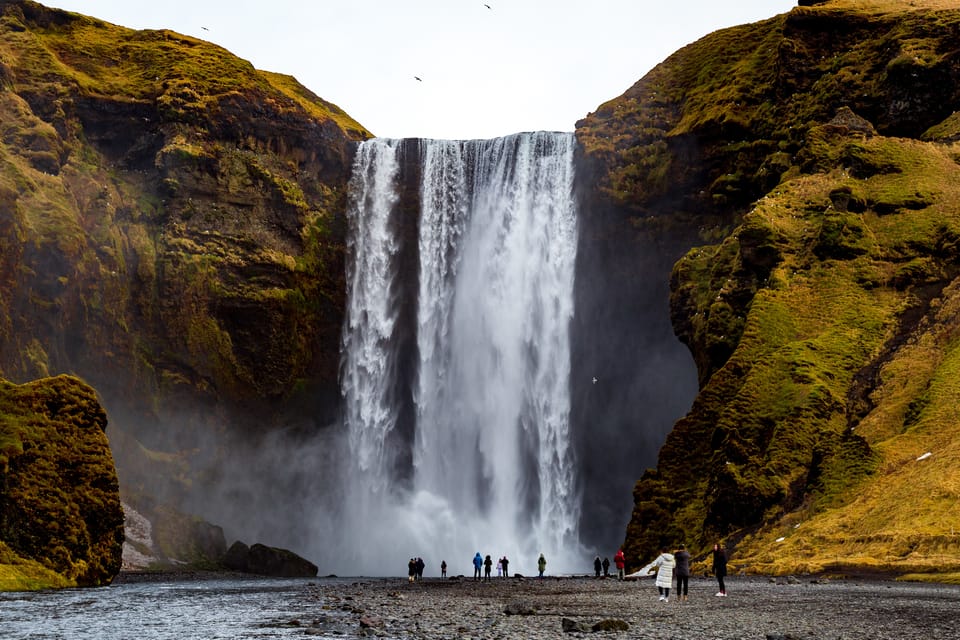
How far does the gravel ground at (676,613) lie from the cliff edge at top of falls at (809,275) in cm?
734

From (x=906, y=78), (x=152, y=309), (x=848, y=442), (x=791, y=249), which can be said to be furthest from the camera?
(x=152, y=309)

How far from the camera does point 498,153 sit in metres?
81.7

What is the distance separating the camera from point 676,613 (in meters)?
25.8

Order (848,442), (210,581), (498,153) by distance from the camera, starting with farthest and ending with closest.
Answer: (498,153)
(210,581)
(848,442)

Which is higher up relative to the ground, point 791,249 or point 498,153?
point 498,153

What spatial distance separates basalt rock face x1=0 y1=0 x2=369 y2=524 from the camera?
72.4 metres

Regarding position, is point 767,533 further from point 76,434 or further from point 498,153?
Result: point 498,153

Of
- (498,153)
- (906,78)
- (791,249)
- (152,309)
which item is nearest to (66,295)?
(152,309)

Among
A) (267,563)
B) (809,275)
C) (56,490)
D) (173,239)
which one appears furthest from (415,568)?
(173,239)

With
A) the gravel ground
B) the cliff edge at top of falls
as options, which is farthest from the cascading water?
the gravel ground

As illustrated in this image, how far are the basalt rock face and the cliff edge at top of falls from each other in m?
22.8

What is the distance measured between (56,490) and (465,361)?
38.8 metres

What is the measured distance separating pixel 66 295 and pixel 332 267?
1972 centimetres

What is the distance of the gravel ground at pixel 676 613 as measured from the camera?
2098 cm
